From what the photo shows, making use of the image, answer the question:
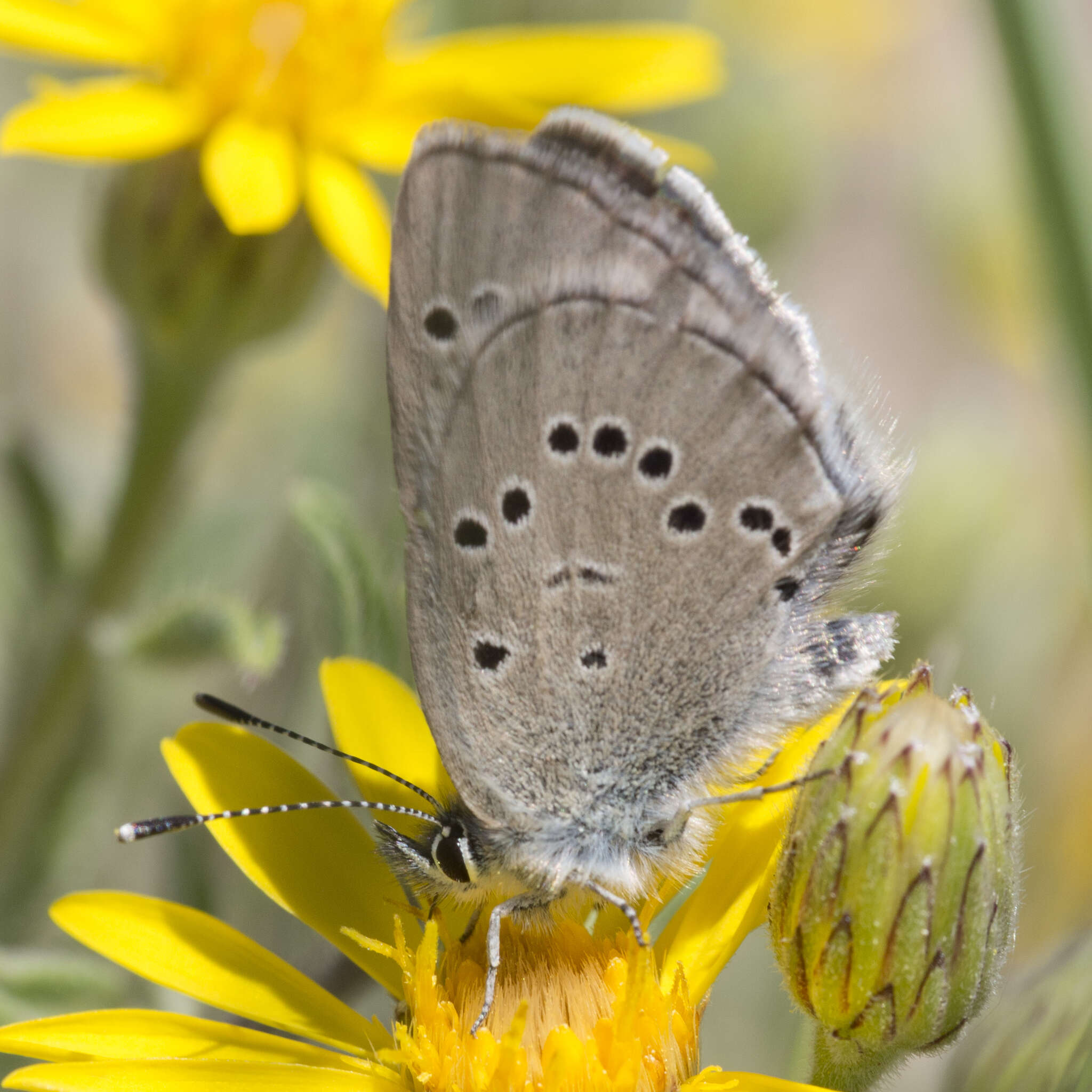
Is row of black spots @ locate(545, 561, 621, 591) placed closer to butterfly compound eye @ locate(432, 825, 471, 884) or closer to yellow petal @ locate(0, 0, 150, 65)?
butterfly compound eye @ locate(432, 825, 471, 884)

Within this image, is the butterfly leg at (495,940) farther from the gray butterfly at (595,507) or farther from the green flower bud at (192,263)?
the green flower bud at (192,263)

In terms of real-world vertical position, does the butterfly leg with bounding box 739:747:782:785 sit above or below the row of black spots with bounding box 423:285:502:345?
below

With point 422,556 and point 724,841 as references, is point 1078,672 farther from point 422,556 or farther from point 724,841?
point 422,556

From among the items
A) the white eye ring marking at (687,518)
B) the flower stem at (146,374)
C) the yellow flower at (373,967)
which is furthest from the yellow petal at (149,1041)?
the flower stem at (146,374)

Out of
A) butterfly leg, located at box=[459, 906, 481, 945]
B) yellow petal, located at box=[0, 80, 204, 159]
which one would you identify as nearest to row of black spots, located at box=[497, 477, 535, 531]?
butterfly leg, located at box=[459, 906, 481, 945]

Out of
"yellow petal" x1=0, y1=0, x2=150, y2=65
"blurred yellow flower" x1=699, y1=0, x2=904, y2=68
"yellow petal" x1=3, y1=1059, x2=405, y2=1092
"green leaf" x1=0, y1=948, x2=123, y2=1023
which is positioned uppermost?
"blurred yellow flower" x1=699, y1=0, x2=904, y2=68

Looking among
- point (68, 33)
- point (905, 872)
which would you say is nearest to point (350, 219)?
point (68, 33)
